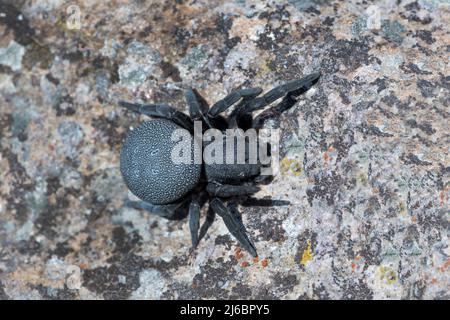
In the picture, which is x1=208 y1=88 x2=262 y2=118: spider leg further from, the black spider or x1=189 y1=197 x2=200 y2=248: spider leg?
x1=189 y1=197 x2=200 y2=248: spider leg

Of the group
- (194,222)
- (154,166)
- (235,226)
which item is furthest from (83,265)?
(235,226)

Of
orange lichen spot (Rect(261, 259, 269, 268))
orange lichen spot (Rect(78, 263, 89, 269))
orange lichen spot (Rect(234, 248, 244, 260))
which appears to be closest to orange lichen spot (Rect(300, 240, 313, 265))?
orange lichen spot (Rect(261, 259, 269, 268))

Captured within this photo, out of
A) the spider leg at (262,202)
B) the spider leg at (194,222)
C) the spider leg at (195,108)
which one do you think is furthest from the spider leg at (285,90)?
the spider leg at (194,222)

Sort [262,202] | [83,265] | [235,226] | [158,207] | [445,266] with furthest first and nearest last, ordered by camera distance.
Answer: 1. [83,265]
2. [158,207]
3. [262,202]
4. [235,226]
5. [445,266]

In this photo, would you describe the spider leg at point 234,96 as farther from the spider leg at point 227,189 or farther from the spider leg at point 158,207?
the spider leg at point 158,207

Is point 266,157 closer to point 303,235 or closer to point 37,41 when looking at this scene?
point 303,235

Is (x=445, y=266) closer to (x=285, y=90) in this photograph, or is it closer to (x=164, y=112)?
(x=285, y=90)

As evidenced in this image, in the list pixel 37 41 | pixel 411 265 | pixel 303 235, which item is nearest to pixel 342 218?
pixel 303 235

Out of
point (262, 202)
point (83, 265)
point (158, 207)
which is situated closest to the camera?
point (262, 202)

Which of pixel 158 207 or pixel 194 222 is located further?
pixel 158 207
